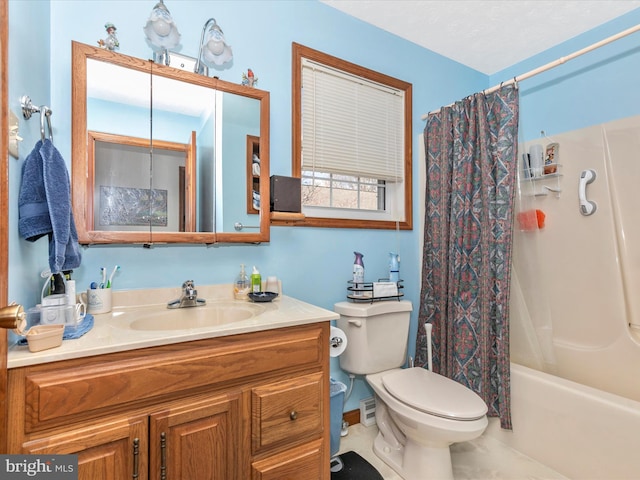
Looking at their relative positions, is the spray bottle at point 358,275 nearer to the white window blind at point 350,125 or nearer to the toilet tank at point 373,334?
the toilet tank at point 373,334

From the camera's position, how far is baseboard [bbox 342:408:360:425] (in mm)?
1909

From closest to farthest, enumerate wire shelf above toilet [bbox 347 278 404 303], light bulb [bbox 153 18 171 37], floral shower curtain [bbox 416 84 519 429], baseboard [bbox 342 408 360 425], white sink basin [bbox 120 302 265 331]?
white sink basin [bbox 120 302 265 331]
light bulb [bbox 153 18 171 37]
floral shower curtain [bbox 416 84 519 429]
wire shelf above toilet [bbox 347 278 404 303]
baseboard [bbox 342 408 360 425]

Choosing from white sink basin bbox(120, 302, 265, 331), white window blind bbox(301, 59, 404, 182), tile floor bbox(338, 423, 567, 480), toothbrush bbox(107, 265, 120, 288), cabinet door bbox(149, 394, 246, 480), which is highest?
white window blind bbox(301, 59, 404, 182)

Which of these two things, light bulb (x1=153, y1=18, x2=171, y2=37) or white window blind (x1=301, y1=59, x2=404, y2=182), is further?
white window blind (x1=301, y1=59, x2=404, y2=182)

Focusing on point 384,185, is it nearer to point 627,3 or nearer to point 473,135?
point 473,135

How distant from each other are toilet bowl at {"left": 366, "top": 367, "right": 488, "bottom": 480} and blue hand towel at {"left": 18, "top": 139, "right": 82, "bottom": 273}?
1425 millimetres

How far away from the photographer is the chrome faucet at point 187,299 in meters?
1.33

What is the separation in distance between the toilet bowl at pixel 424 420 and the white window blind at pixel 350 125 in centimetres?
123

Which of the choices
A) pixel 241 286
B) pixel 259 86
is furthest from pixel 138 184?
pixel 259 86

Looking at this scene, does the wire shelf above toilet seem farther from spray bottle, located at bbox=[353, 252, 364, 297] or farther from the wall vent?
the wall vent

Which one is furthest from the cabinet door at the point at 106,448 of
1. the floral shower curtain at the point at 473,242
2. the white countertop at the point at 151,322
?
the floral shower curtain at the point at 473,242

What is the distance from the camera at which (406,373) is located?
1.69 metres

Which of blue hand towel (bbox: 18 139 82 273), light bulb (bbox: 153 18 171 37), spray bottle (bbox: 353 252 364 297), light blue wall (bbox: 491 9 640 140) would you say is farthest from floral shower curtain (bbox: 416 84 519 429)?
blue hand towel (bbox: 18 139 82 273)

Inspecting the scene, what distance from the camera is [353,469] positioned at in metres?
1.55
